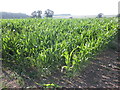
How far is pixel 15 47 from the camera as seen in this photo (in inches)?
110

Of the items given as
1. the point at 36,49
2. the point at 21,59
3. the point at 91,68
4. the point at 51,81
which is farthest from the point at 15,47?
the point at 91,68

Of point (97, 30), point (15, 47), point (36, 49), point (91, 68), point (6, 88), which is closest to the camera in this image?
point (6, 88)

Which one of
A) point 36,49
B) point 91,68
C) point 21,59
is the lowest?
point 91,68

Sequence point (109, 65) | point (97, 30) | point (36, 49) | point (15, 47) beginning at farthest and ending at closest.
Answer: point (97, 30)
point (109, 65)
point (15, 47)
point (36, 49)

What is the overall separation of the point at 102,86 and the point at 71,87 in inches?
20.5

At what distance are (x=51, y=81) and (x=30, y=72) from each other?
49 cm

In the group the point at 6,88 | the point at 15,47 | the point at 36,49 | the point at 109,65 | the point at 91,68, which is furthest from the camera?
the point at 109,65

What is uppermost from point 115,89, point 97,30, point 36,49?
point 97,30

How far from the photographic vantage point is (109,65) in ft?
10.7

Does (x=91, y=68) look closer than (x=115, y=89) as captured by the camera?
No

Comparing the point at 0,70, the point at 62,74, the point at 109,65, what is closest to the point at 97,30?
the point at 109,65

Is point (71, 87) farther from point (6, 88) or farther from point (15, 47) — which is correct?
point (15, 47)

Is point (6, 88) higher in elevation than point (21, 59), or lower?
lower

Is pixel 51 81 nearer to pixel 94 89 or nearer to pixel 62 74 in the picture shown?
pixel 62 74
